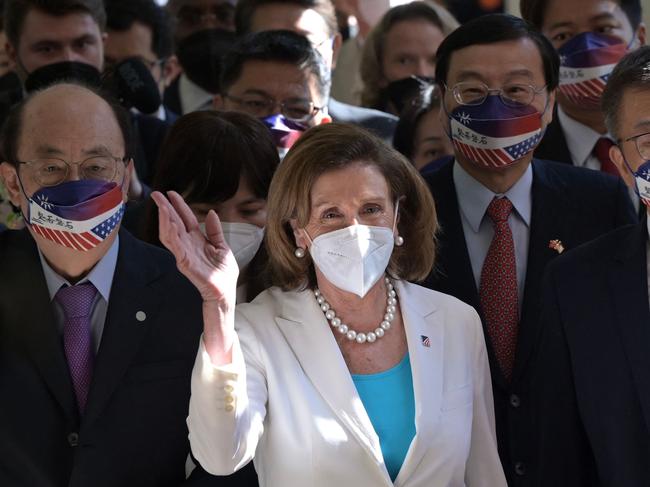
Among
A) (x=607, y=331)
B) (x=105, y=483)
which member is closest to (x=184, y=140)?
(x=105, y=483)

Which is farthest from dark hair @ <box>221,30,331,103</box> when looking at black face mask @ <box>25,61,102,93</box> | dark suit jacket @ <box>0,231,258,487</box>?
dark suit jacket @ <box>0,231,258,487</box>

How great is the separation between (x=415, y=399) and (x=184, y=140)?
139 cm

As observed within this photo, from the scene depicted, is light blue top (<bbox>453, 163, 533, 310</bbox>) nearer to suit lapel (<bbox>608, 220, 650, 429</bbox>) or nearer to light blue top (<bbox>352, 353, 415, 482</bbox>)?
suit lapel (<bbox>608, 220, 650, 429</bbox>)

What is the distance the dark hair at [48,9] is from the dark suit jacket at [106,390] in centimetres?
202

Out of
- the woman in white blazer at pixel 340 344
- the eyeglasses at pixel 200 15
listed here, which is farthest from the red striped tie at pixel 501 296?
the eyeglasses at pixel 200 15

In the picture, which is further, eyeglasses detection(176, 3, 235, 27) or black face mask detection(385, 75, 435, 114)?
eyeglasses detection(176, 3, 235, 27)

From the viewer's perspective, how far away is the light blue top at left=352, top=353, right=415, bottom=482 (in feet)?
11.2

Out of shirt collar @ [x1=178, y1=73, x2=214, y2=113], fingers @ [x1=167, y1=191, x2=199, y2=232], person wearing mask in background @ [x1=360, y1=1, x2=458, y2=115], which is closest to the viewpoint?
fingers @ [x1=167, y1=191, x2=199, y2=232]

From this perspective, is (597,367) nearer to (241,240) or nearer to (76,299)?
(241,240)

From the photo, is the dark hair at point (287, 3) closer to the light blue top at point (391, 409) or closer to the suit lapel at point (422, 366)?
the suit lapel at point (422, 366)

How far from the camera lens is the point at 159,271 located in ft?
12.6

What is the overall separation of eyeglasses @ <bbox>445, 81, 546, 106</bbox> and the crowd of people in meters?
0.01

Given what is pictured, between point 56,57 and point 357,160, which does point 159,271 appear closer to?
point 357,160

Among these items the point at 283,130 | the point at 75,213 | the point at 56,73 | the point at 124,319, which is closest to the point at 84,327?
the point at 124,319
